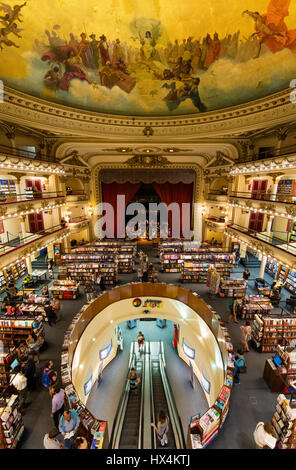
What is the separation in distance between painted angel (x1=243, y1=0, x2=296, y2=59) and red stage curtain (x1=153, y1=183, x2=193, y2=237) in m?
9.60

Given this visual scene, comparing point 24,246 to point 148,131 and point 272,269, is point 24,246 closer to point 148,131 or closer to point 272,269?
point 148,131

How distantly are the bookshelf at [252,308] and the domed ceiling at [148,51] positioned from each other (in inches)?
335

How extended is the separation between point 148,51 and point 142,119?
2.92 metres

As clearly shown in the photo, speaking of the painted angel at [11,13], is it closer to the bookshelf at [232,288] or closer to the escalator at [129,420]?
the bookshelf at [232,288]

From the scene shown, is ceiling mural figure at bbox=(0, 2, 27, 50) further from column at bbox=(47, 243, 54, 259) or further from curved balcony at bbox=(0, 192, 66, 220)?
column at bbox=(47, 243, 54, 259)

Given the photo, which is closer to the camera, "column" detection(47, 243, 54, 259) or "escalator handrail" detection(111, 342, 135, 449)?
"escalator handrail" detection(111, 342, 135, 449)

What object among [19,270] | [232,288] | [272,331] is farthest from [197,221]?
[19,270]

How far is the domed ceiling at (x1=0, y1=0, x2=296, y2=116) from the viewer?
6.42 meters

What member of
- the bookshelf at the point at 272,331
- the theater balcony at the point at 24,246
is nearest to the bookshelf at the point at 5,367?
the theater balcony at the point at 24,246

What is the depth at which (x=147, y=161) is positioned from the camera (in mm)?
14445

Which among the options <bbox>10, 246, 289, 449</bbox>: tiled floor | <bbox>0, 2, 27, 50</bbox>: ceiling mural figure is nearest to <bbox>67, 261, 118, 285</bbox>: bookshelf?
<bbox>10, 246, 289, 449</bbox>: tiled floor

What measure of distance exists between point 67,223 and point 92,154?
5.38m

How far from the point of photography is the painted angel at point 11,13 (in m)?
5.98

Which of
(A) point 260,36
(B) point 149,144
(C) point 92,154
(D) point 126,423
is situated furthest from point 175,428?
(C) point 92,154
